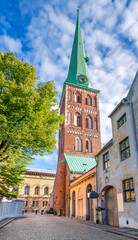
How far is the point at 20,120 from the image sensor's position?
1037 cm

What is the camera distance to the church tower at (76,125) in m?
31.0

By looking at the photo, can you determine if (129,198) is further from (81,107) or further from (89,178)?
(81,107)

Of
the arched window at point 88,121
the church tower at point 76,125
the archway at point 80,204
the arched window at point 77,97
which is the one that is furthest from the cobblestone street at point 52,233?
the arched window at point 77,97

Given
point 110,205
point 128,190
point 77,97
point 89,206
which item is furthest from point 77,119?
point 128,190

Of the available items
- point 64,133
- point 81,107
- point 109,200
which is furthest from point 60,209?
point 81,107

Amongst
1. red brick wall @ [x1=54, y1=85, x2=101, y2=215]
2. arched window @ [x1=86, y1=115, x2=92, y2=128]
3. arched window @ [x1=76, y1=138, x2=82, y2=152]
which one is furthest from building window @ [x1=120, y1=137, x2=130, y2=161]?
arched window @ [x1=86, y1=115, x2=92, y2=128]

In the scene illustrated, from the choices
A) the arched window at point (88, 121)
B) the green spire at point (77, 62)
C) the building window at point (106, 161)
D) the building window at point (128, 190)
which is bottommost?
the building window at point (128, 190)

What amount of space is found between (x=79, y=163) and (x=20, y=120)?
23089 mm

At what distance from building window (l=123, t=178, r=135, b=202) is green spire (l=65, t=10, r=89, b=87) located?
32.0m

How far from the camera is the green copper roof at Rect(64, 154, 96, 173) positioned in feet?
98.9

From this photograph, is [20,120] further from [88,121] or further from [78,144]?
[88,121]

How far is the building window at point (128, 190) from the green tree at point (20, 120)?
5.27m

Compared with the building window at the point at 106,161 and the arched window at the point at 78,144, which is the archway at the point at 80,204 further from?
the arched window at the point at 78,144

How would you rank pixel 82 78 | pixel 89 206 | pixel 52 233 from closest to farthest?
1. pixel 52 233
2. pixel 89 206
3. pixel 82 78
